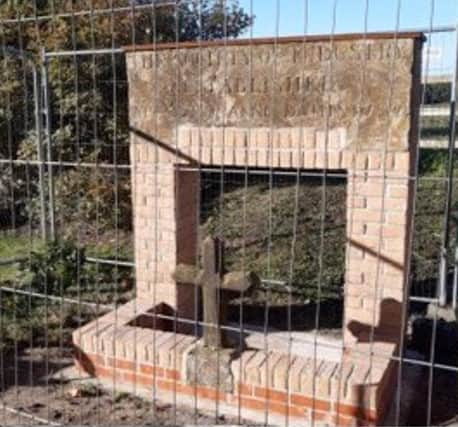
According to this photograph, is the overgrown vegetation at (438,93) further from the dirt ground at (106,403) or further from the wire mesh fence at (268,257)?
the dirt ground at (106,403)

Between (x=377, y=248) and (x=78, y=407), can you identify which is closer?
(x=78, y=407)

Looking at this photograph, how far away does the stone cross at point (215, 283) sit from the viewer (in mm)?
3258

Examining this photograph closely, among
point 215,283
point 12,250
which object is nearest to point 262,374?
point 215,283

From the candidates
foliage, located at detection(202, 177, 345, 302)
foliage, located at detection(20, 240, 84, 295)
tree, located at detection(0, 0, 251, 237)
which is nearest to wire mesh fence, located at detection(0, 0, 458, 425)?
foliage, located at detection(20, 240, 84, 295)

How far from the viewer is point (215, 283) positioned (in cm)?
331

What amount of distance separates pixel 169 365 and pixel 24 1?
637cm

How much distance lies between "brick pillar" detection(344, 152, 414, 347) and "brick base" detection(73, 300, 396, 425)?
23 cm

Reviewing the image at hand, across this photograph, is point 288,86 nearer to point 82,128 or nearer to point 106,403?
point 106,403

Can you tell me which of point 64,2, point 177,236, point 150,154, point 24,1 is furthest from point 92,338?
point 24,1

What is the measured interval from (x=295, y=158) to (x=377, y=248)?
74 cm

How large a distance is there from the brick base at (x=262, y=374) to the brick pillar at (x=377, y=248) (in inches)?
9.2

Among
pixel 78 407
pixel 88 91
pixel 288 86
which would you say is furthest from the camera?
pixel 88 91

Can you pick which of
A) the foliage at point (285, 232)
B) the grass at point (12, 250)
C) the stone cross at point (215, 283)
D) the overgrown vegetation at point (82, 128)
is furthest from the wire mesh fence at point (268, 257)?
the overgrown vegetation at point (82, 128)

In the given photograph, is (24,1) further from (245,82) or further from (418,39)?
(418,39)
